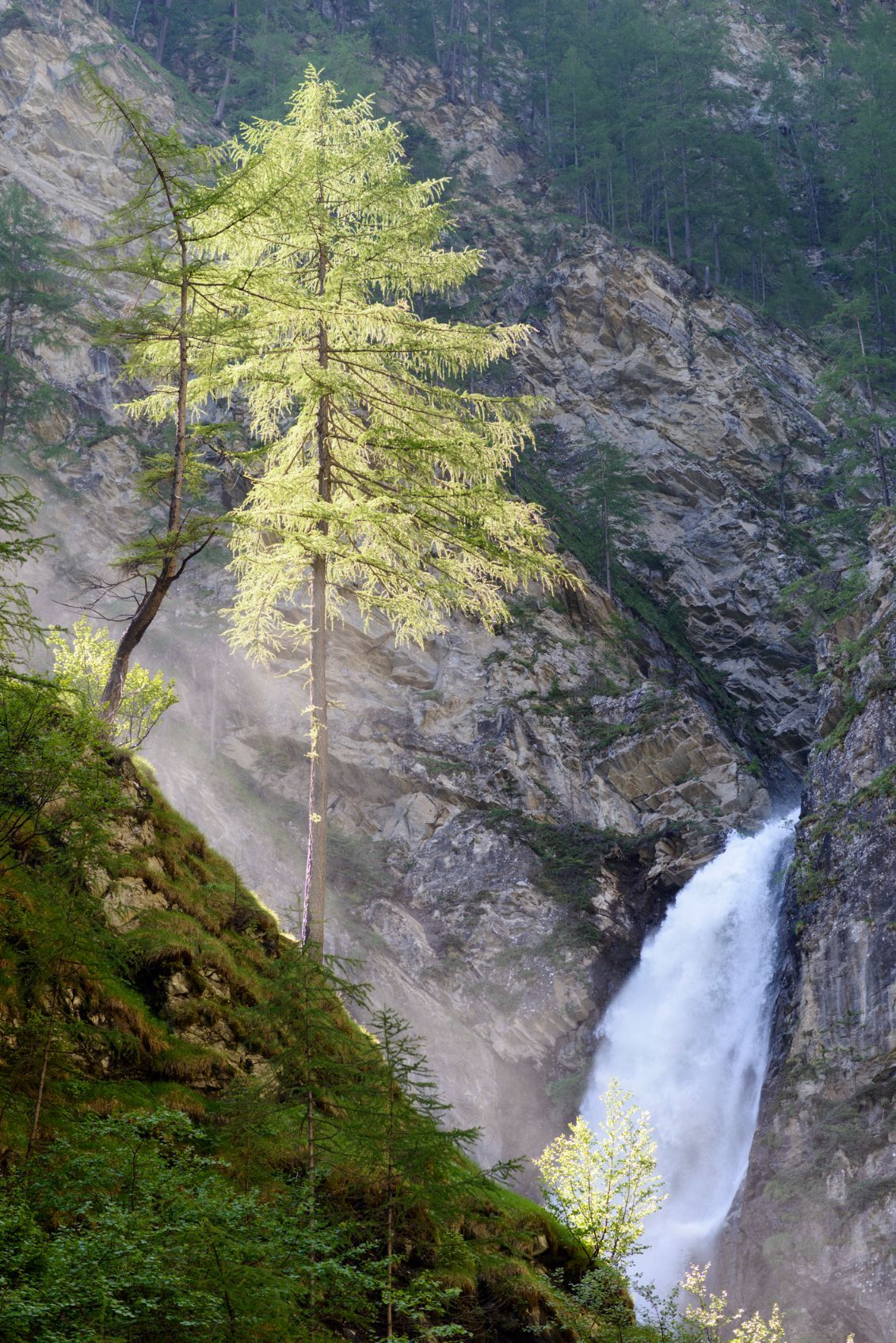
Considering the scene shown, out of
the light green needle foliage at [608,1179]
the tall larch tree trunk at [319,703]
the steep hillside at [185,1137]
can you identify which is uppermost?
the tall larch tree trunk at [319,703]

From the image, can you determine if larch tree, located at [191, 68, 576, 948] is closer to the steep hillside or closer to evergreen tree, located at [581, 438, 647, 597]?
the steep hillside

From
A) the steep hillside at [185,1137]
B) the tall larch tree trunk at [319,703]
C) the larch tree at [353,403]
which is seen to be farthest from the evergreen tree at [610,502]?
the steep hillside at [185,1137]

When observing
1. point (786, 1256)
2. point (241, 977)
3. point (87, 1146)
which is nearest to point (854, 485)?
point (786, 1256)

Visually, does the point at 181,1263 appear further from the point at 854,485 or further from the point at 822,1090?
the point at 854,485

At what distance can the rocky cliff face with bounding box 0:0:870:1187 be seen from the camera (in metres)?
26.5

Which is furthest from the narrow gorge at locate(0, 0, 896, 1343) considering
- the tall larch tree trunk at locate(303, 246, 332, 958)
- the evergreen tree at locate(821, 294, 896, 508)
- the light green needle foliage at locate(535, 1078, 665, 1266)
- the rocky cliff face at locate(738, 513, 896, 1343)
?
the light green needle foliage at locate(535, 1078, 665, 1266)

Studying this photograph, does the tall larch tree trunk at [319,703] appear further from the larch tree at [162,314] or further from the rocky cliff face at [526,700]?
the rocky cliff face at [526,700]

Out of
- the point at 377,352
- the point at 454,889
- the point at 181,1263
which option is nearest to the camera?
the point at 181,1263

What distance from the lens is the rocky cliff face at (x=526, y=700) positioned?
2650cm

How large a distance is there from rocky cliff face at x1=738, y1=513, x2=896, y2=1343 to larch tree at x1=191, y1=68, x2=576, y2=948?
13.1m

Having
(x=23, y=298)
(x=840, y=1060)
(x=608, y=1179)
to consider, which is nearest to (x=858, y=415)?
(x=840, y=1060)

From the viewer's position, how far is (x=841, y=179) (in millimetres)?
55000

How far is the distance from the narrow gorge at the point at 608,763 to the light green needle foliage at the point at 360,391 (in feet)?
5.32

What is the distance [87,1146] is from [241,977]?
3343mm
